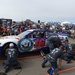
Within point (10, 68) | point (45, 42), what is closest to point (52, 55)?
point (10, 68)

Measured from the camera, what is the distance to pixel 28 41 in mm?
9078

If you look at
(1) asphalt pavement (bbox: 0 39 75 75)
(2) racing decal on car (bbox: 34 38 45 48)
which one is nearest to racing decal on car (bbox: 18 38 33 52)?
(2) racing decal on car (bbox: 34 38 45 48)

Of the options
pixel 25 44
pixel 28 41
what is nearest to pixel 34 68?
pixel 25 44

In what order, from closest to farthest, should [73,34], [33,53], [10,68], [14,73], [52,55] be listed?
1. [52,55]
2. [14,73]
3. [10,68]
4. [33,53]
5. [73,34]

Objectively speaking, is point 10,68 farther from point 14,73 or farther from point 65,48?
point 65,48

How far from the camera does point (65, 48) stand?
8922 millimetres

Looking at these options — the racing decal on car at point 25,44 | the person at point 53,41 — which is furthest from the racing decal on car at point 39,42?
the person at point 53,41

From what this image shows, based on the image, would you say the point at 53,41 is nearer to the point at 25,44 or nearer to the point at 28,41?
the point at 28,41

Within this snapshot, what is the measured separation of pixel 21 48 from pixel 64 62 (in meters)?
2.33

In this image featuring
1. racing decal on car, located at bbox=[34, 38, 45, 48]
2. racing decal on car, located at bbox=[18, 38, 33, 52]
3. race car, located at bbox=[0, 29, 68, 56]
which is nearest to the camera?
race car, located at bbox=[0, 29, 68, 56]

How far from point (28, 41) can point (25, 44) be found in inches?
9.5

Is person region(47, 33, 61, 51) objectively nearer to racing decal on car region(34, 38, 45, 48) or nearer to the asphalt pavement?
racing decal on car region(34, 38, 45, 48)

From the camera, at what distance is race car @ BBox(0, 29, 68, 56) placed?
28.9 ft

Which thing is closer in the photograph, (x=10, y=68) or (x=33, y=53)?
(x=10, y=68)
